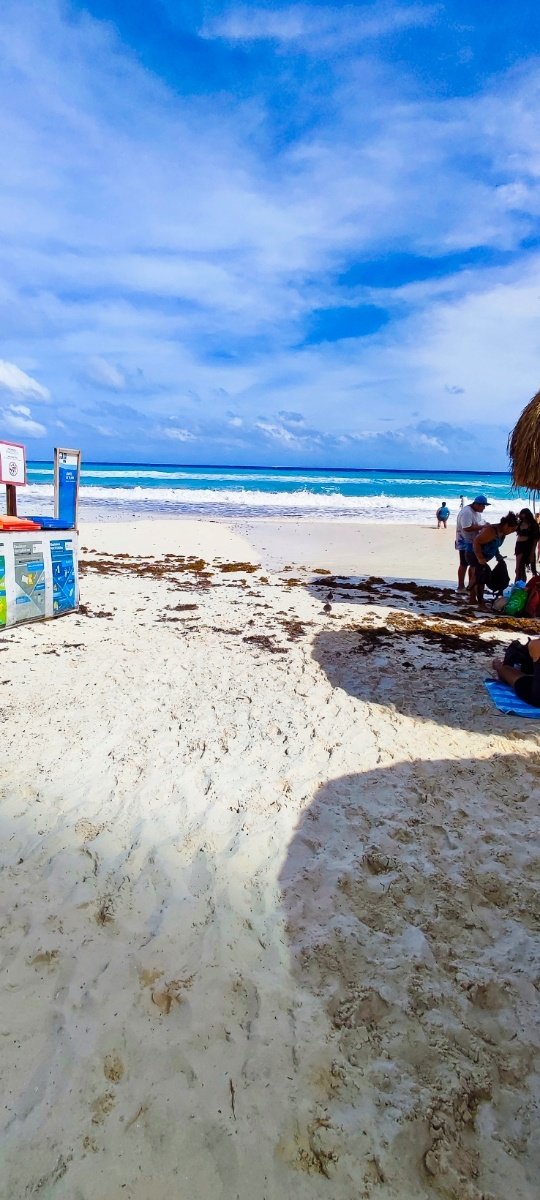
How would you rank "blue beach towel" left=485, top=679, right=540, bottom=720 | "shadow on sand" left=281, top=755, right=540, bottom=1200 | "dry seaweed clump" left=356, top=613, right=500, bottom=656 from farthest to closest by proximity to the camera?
"dry seaweed clump" left=356, top=613, right=500, bottom=656, "blue beach towel" left=485, top=679, right=540, bottom=720, "shadow on sand" left=281, top=755, right=540, bottom=1200

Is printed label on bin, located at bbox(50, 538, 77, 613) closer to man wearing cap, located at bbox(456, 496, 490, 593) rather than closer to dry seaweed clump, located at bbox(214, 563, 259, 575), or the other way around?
dry seaweed clump, located at bbox(214, 563, 259, 575)

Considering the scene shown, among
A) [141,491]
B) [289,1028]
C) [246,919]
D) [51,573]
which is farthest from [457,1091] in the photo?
[141,491]

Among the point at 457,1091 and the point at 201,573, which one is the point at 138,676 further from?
the point at 201,573

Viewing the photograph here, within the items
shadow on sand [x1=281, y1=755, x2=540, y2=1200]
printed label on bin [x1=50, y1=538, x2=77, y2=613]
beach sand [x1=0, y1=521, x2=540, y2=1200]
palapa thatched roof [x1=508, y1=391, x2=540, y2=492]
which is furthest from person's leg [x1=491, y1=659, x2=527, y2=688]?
printed label on bin [x1=50, y1=538, x2=77, y2=613]

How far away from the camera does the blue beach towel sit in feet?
13.8

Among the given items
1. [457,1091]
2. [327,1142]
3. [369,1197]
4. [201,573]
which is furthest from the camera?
[201,573]

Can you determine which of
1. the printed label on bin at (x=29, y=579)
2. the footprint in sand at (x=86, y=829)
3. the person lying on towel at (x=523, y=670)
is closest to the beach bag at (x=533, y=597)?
the person lying on towel at (x=523, y=670)

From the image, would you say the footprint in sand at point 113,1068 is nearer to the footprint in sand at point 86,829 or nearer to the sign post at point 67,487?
the footprint in sand at point 86,829

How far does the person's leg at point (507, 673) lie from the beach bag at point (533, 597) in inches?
102

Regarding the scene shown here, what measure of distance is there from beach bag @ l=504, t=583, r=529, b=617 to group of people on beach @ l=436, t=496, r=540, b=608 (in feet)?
1.49

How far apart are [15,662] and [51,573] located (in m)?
1.47

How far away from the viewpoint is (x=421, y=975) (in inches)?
80.5

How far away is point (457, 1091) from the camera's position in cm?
167

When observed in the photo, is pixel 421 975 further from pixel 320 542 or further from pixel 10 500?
pixel 320 542
